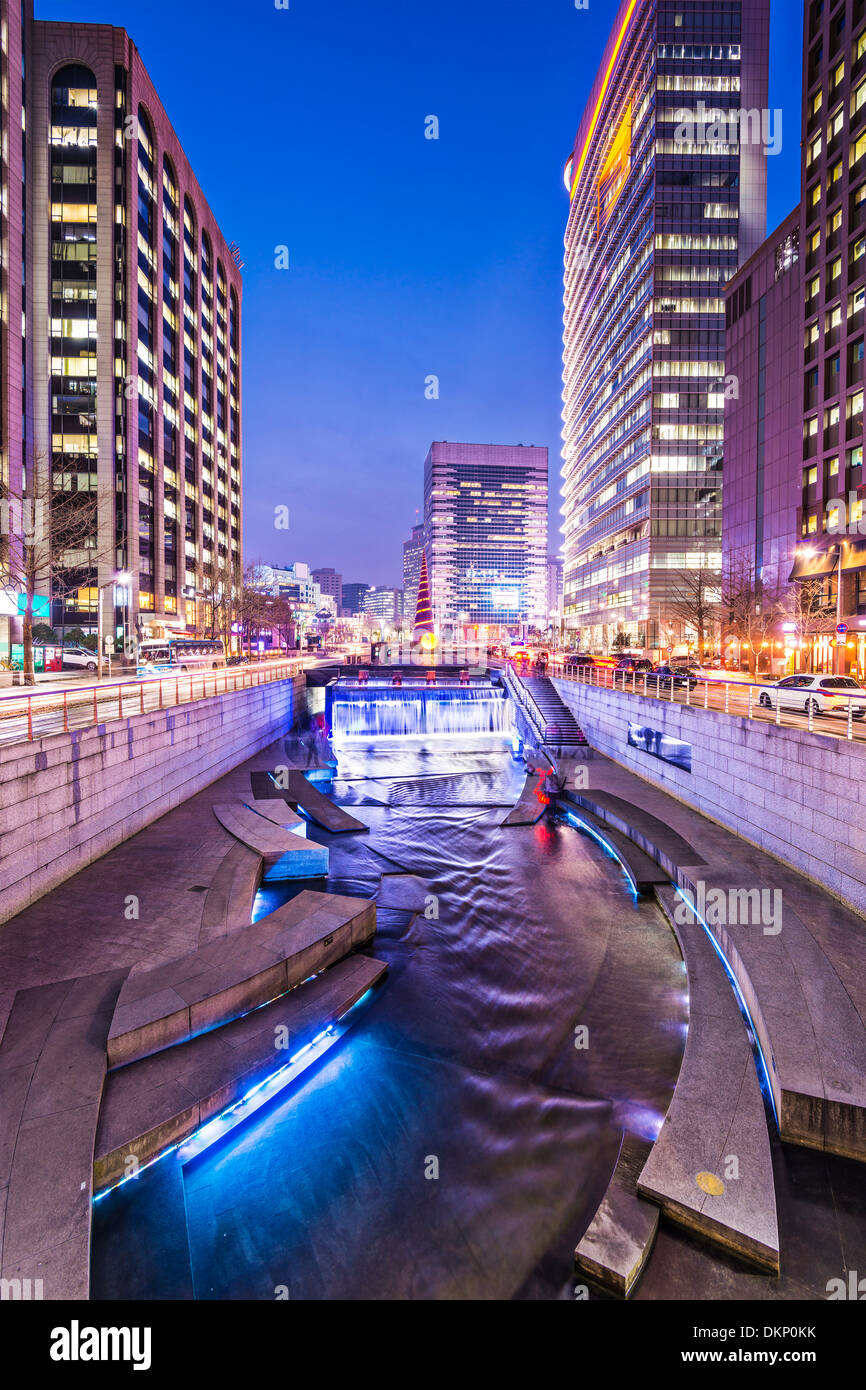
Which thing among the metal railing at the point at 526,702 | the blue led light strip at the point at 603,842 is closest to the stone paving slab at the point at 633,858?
the blue led light strip at the point at 603,842

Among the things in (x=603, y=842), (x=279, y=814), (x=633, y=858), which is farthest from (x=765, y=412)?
(x=279, y=814)

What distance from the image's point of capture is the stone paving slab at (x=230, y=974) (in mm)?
7059

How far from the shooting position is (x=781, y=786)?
13.7m

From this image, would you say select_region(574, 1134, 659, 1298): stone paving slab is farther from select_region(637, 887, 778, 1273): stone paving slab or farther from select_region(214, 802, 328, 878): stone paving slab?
select_region(214, 802, 328, 878): stone paving slab

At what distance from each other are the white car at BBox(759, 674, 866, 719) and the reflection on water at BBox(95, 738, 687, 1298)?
8636mm

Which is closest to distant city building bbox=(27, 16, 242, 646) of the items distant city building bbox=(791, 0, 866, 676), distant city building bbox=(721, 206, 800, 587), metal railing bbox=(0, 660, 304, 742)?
metal railing bbox=(0, 660, 304, 742)

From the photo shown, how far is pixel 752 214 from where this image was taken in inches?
3039

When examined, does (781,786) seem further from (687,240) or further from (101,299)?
(687,240)

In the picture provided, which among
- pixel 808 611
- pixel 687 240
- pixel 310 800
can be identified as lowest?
pixel 310 800

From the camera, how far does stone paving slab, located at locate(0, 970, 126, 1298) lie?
4.62 meters

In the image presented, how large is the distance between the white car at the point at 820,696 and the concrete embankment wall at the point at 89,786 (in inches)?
656

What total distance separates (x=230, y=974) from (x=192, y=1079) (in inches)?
59.3

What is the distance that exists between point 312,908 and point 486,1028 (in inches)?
142

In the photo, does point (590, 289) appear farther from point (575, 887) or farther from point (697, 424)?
point (575, 887)
